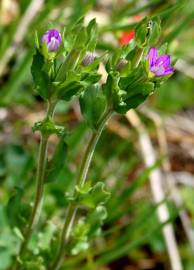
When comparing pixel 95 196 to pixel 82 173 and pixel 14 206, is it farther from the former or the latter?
pixel 14 206

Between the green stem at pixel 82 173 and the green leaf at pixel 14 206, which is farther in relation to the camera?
the green leaf at pixel 14 206

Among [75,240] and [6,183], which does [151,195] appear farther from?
[75,240]

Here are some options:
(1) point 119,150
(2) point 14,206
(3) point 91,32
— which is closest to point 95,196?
(2) point 14,206

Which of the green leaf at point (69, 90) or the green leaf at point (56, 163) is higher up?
the green leaf at point (69, 90)

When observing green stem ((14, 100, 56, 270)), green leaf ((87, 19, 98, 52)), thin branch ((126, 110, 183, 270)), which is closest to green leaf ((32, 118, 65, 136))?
green stem ((14, 100, 56, 270))

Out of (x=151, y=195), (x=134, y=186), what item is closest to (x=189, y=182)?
(x=151, y=195)

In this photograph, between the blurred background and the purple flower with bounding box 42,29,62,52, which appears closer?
the purple flower with bounding box 42,29,62,52

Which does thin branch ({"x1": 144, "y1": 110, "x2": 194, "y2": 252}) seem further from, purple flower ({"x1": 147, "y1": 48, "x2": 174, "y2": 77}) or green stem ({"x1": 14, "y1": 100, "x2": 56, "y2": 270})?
purple flower ({"x1": 147, "y1": 48, "x2": 174, "y2": 77})

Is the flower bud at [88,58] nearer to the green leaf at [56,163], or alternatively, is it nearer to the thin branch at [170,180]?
the green leaf at [56,163]

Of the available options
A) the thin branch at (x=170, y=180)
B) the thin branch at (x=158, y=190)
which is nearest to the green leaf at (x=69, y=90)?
the thin branch at (x=158, y=190)
